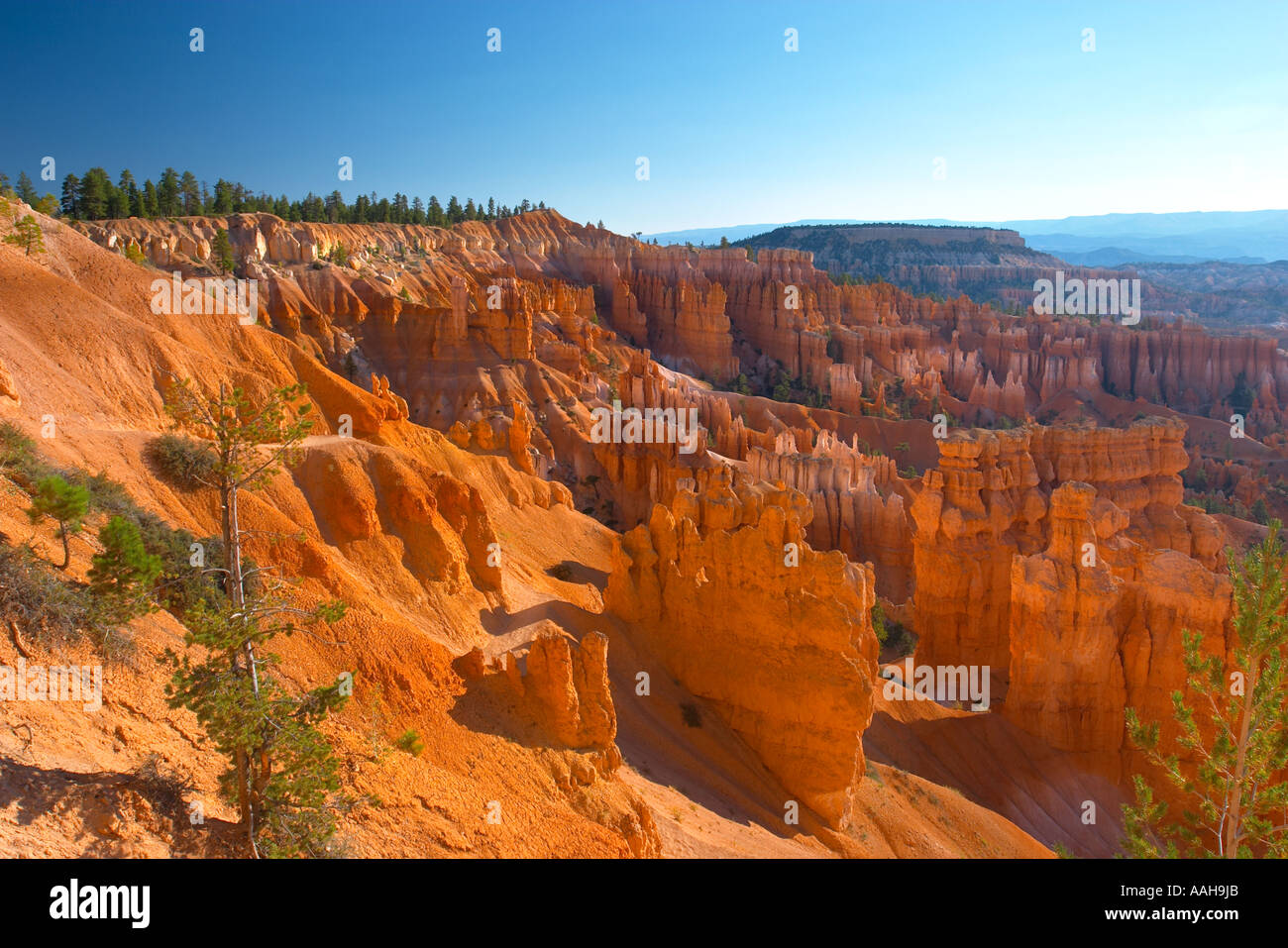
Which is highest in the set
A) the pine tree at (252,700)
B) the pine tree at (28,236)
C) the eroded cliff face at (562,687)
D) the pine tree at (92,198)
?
the pine tree at (92,198)

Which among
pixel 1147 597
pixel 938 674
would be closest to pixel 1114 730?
pixel 1147 597

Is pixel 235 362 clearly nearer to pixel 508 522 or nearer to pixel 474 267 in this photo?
pixel 508 522

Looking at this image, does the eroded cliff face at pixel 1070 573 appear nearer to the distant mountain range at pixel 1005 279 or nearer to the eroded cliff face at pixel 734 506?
the eroded cliff face at pixel 734 506

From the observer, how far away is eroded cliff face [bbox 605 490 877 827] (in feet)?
65.4

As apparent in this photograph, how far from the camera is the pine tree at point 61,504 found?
11.1 metres

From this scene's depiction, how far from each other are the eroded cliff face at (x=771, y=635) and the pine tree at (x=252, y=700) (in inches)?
504

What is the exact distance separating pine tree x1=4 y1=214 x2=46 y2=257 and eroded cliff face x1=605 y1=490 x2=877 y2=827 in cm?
1624

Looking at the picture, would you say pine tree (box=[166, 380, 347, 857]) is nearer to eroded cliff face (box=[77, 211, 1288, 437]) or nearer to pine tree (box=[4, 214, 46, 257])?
pine tree (box=[4, 214, 46, 257])

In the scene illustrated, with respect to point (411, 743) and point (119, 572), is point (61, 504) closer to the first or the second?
point (119, 572)

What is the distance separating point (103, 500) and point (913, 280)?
18536cm

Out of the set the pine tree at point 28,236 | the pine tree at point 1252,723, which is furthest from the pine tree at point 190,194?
the pine tree at point 1252,723

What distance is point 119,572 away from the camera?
11.0m

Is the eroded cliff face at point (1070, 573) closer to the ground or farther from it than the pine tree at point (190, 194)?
closer to the ground

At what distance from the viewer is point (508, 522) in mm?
30719
